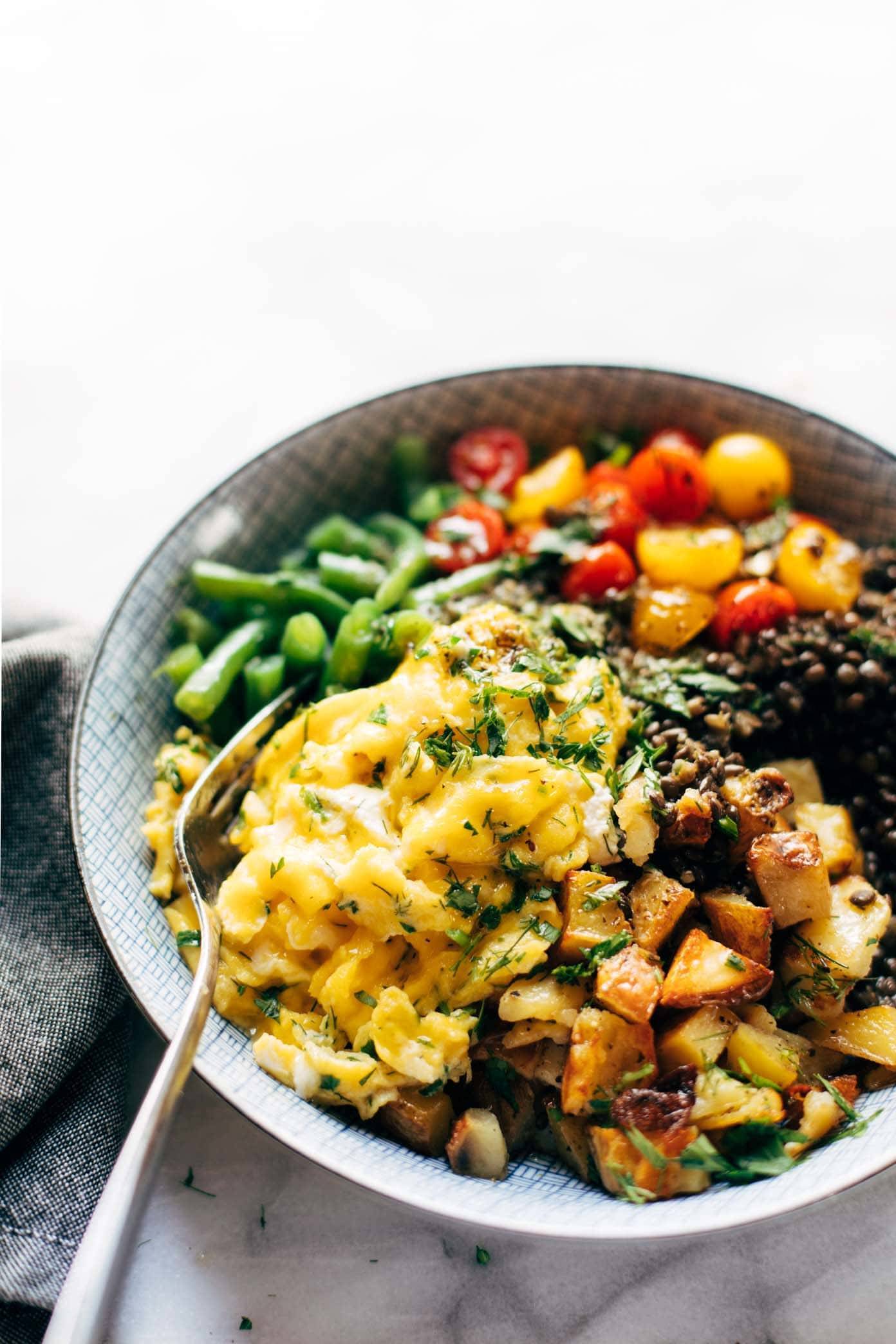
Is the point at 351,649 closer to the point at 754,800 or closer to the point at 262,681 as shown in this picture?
the point at 262,681

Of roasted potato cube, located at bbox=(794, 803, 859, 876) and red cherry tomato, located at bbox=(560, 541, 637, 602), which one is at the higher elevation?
red cherry tomato, located at bbox=(560, 541, 637, 602)

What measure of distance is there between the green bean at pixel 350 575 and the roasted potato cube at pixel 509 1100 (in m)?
1.92

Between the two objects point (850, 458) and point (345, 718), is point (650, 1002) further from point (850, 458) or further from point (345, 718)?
point (850, 458)

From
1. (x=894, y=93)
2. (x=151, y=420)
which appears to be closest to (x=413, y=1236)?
(x=151, y=420)

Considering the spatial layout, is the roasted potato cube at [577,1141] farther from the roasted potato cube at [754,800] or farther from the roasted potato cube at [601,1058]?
the roasted potato cube at [754,800]

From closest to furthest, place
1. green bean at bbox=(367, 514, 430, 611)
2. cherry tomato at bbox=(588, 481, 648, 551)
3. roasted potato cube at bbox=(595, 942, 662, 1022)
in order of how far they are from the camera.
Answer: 1. roasted potato cube at bbox=(595, 942, 662, 1022)
2. green bean at bbox=(367, 514, 430, 611)
3. cherry tomato at bbox=(588, 481, 648, 551)

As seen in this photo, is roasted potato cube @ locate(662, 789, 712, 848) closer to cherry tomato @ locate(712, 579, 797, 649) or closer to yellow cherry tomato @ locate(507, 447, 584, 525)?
cherry tomato @ locate(712, 579, 797, 649)

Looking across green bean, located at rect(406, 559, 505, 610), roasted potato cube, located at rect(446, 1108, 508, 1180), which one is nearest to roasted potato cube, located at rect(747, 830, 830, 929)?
roasted potato cube, located at rect(446, 1108, 508, 1180)

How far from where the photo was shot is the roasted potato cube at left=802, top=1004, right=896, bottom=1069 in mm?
3340

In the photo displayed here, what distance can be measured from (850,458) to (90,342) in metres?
3.81

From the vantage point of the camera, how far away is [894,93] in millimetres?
6090

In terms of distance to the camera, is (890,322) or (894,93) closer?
(890,322)

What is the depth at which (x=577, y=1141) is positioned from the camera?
3209 millimetres

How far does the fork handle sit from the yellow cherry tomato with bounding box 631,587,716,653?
2.33 meters
